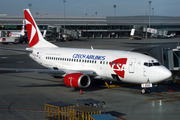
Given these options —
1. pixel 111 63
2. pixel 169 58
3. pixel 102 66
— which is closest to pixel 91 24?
pixel 169 58

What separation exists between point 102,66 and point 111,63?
112cm

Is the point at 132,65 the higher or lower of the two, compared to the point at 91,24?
lower

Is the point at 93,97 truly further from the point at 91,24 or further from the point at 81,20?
the point at 81,20

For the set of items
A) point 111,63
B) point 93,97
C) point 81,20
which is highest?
point 81,20

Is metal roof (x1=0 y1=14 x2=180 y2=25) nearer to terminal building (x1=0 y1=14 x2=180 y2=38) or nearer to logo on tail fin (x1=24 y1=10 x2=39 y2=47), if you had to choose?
terminal building (x1=0 y1=14 x2=180 y2=38)

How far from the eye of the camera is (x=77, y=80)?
2423 cm

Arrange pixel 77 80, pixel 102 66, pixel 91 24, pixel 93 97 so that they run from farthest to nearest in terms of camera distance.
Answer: pixel 91 24 < pixel 102 66 < pixel 77 80 < pixel 93 97

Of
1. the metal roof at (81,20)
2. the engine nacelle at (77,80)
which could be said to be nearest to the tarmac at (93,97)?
the engine nacelle at (77,80)

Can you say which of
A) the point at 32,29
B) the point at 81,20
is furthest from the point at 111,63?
the point at 81,20

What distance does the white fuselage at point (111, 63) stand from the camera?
912 inches

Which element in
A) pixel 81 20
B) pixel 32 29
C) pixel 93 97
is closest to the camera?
pixel 93 97

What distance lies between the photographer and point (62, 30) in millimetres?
116750

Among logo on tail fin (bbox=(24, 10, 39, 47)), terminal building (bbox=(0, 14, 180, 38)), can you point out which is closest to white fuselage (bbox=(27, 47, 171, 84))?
logo on tail fin (bbox=(24, 10, 39, 47))

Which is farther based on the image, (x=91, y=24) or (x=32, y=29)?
(x=91, y=24)
